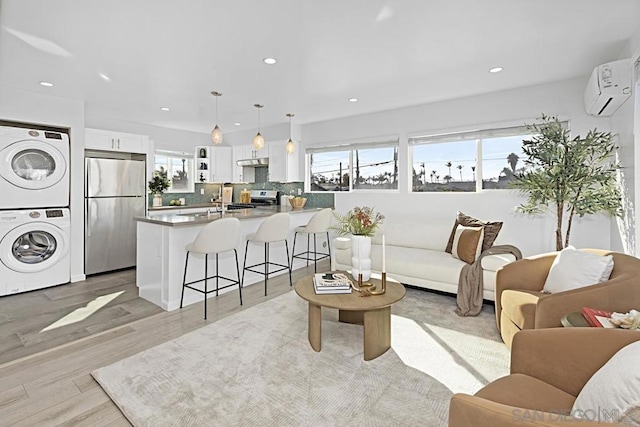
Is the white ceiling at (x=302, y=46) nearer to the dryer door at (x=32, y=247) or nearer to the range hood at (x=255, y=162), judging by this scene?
the dryer door at (x=32, y=247)

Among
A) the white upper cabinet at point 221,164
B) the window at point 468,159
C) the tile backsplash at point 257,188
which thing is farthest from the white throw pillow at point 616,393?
the white upper cabinet at point 221,164

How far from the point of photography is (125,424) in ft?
5.74

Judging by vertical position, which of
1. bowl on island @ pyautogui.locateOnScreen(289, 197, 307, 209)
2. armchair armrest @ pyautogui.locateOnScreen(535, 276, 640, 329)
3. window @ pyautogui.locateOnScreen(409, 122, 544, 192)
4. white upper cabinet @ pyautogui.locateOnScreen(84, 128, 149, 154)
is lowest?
armchair armrest @ pyautogui.locateOnScreen(535, 276, 640, 329)

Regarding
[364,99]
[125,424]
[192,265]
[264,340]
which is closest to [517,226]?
[364,99]

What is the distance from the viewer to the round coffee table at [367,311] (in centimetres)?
235

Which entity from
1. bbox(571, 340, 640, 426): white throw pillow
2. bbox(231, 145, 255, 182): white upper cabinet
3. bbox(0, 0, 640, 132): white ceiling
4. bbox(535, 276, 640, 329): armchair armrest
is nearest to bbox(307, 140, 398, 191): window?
bbox(0, 0, 640, 132): white ceiling

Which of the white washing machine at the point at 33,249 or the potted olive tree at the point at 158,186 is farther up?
the potted olive tree at the point at 158,186

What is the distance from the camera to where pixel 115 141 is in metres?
5.25

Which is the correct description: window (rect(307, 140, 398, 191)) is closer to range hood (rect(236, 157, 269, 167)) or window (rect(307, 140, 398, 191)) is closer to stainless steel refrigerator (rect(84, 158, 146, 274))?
range hood (rect(236, 157, 269, 167))

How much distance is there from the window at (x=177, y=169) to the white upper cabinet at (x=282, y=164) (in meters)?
1.89

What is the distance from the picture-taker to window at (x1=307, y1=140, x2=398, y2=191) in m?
5.32

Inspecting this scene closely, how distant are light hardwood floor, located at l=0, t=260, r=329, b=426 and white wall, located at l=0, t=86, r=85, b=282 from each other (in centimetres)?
218

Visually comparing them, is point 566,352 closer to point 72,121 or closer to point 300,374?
point 300,374

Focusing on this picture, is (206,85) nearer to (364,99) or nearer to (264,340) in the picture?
(364,99)
